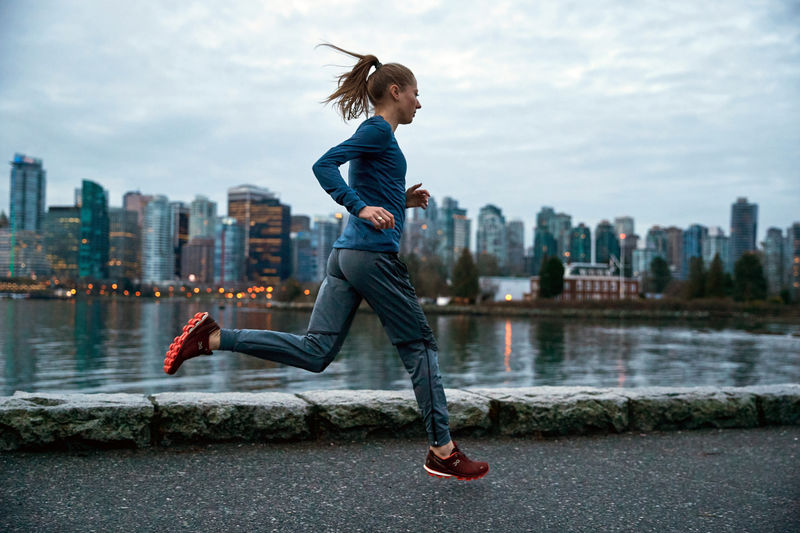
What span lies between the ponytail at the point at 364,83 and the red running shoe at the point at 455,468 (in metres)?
1.67

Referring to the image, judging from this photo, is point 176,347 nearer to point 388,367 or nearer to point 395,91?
point 395,91

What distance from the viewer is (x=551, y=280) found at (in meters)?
82.9

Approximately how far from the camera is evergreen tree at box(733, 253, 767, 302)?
7788cm

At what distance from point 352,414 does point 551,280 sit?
81144 millimetres

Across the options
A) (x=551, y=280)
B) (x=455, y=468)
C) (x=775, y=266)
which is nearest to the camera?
(x=455, y=468)

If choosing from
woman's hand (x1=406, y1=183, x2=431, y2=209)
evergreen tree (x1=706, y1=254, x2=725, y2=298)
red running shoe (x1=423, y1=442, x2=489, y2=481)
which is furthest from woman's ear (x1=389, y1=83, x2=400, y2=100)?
evergreen tree (x1=706, y1=254, x2=725, y2=298)

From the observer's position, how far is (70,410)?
141 inches

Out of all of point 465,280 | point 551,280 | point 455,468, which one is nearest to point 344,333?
point 455,468

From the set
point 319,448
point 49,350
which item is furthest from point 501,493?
point 49,350

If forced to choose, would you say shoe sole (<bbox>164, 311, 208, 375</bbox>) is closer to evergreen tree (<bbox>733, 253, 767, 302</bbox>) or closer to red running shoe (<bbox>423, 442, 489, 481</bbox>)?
red running shoe (<bbox>423, 442, 489, 481</bbox>)

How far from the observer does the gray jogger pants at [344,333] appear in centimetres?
299

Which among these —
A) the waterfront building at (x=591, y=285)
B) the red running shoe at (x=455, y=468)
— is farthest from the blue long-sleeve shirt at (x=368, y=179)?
the waterfront building at (x=591, y=285)

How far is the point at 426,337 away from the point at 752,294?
3370 inches

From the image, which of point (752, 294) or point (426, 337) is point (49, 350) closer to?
point (426, 337)
